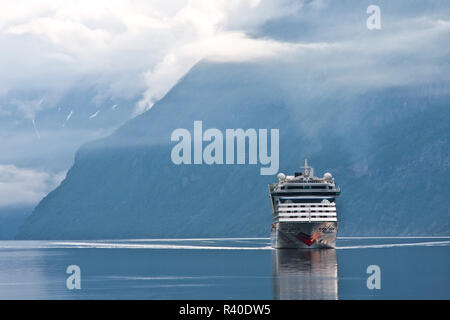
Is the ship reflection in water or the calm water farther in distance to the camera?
the calm water

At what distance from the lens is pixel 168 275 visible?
15812 centimetres

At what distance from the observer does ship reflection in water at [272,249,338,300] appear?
118m

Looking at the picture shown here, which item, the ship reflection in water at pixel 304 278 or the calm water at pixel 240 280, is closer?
the ship reflection in water at pixel 304 278

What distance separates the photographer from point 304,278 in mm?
139750

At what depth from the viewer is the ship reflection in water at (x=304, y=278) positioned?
118375 mm

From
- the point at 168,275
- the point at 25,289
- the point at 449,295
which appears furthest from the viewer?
the point at 168,275

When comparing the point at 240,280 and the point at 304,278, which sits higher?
the point at 240,280

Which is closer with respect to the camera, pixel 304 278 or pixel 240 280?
pixel 304 278
